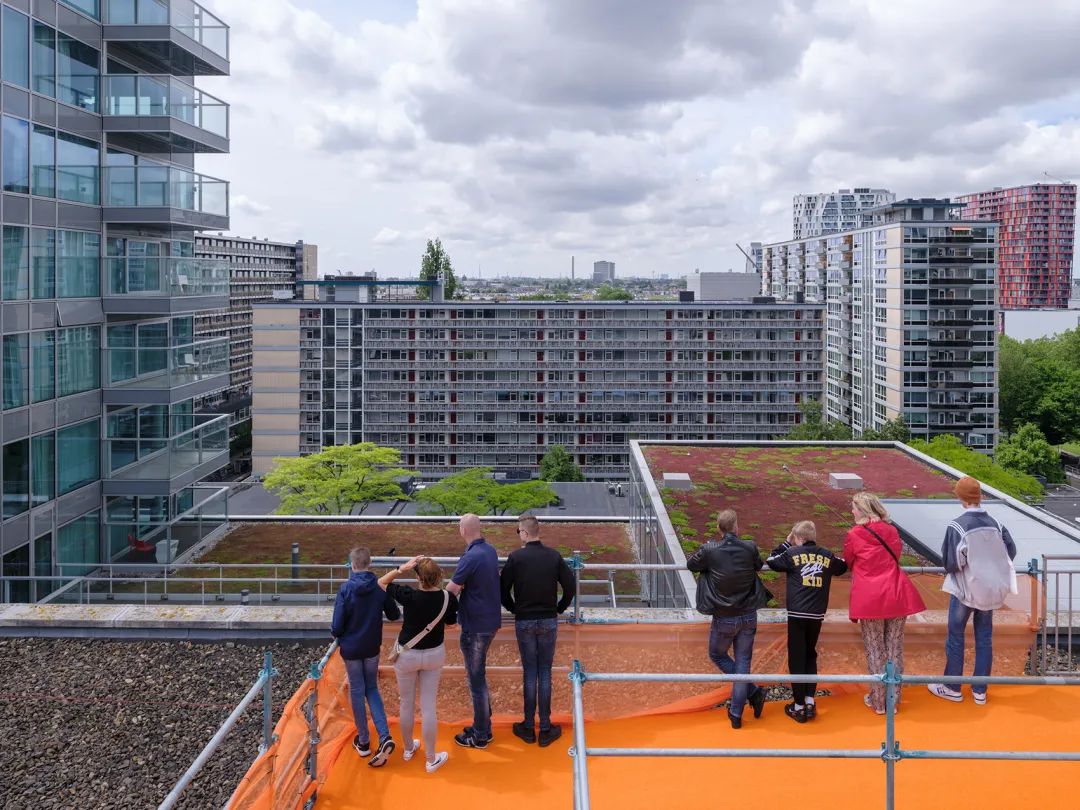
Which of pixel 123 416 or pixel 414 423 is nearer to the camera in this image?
pixel 123 416

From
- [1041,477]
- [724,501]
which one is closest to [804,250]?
[1041,477]

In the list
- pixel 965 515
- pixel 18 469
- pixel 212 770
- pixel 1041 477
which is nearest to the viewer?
pixel 965 515

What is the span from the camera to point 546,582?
725cm

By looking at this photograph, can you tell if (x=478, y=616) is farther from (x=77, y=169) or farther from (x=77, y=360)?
(x=77, y=169)

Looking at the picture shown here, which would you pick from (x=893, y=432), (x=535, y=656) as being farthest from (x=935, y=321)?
(x=535, y=656)

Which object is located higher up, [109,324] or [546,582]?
[109,324]

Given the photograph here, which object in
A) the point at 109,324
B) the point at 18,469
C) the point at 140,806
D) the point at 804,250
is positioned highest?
the point at 804,250

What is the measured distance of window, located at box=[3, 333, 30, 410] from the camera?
1834 centimetres

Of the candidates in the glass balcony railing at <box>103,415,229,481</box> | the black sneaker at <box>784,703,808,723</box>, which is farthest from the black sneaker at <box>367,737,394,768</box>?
the glass balcony railing at <box>103,415,229,481</box>

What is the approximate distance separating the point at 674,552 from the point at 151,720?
9.85 metres

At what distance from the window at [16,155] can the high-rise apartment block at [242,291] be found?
267 feet

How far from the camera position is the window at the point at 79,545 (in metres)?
20.9

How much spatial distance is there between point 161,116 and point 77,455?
8.77 meters

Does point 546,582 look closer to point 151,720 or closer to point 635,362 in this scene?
point 151,720
